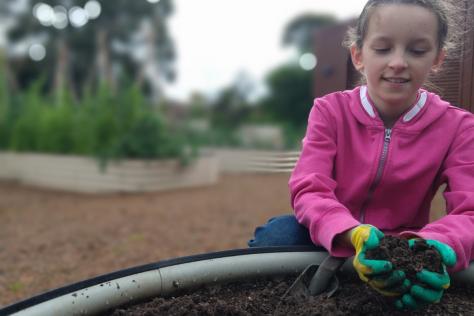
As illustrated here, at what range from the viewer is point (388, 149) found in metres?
1.12

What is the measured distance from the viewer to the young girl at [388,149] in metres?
1.02

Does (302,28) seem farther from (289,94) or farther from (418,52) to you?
(418,52)

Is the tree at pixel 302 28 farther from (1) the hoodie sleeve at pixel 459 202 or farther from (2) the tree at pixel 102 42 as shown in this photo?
(1) the hoodie sleeve at pixel 459 202

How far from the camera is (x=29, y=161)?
25.2ft

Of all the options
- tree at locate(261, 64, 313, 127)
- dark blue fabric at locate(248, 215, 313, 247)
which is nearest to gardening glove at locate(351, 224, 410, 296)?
dark blue fabric at locate(248, 215, 313, 247)

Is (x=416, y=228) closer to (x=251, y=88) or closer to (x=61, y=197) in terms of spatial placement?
(x=61, y=197)

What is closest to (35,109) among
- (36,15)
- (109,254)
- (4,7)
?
(109,254)

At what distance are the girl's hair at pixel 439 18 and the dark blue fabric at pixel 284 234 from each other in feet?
1.55

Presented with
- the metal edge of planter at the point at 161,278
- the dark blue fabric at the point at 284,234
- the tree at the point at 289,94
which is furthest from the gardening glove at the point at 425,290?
the tree at the point at 289,94

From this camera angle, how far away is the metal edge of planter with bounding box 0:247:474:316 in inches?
29.4

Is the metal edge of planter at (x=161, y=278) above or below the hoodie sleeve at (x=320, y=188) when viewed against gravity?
below

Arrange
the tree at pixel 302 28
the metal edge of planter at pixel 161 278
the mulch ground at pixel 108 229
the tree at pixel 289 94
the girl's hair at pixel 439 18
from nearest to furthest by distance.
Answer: the metal edge of planter at pixel 161 278, the girl's hair at pixel 439 18, the mulch ground at pixel 108 229, the tree at pixel 289 94, the tree at pixel 302 28

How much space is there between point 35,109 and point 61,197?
251cm

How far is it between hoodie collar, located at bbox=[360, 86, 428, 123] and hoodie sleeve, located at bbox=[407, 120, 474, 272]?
4.3 inches
